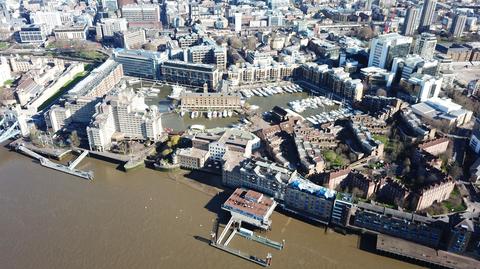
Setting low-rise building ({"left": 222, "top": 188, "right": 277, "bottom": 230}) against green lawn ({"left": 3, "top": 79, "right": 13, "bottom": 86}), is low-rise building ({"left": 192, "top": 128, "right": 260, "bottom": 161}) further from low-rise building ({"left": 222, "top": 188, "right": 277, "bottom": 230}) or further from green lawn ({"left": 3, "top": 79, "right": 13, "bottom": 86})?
green lawn ({"left": 3, "top": 79, "right": 13, "bottom": 86})

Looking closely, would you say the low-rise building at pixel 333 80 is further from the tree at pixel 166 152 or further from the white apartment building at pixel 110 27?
the white apartment building at pixel 110 27

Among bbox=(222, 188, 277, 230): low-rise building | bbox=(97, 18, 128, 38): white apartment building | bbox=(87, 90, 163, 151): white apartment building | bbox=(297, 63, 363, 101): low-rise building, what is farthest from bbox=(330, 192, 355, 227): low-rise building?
bbox=(97, 18, 128, 38): white apartment building

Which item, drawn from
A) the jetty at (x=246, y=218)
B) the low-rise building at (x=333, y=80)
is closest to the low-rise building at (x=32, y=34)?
the low-rise building at (x=333, y=80)

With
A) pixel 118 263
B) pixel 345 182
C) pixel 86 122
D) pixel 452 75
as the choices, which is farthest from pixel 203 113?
pixel 452 75

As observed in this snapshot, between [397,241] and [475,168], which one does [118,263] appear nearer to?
[397,241]

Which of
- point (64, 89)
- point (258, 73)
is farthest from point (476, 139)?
point (64, 89)

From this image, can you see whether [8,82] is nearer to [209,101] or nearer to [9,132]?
[9,132]

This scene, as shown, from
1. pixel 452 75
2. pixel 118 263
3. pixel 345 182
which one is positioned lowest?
pixel 118 263

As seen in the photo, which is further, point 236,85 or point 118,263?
point 236,85
